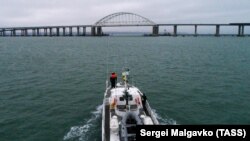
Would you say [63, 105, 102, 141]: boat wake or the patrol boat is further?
[63, 105, 102, 141]: boat wake

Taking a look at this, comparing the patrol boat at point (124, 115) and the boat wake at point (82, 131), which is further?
the boat wake at point (82, 131)

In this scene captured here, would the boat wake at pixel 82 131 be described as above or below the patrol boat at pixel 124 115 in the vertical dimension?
below

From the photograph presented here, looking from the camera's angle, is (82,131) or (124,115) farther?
(82,131)

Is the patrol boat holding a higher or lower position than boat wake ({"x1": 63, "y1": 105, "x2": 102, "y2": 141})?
higher

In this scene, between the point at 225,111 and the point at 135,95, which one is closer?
the point at 135,95

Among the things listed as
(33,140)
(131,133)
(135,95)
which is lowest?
Result: (33,140)

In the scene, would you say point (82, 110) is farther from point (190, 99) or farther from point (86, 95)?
point (190, 99)

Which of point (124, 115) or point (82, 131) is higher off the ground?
point (124, 115)

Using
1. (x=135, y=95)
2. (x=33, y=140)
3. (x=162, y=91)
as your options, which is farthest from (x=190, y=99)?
(x=33, y=140)
